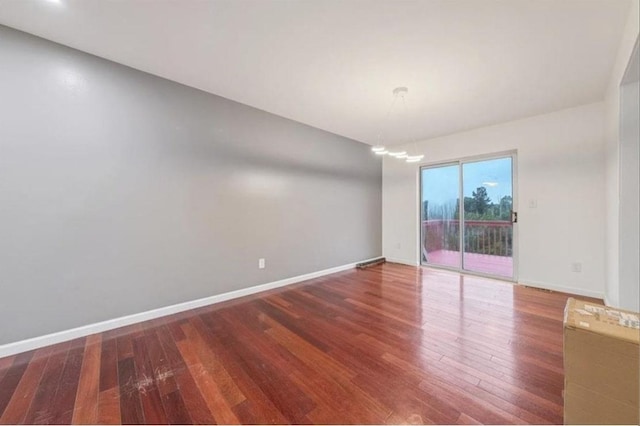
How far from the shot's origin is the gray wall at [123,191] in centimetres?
197

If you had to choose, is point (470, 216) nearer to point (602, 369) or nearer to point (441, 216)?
point (441, 216)

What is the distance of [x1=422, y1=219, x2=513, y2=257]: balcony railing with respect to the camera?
397cm

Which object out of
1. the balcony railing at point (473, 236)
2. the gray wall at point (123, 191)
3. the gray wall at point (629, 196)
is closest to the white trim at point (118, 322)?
the gray wall at point (123, 191)

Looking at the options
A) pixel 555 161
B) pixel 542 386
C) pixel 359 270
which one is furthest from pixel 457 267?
pixel 542 386

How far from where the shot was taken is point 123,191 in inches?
94.0

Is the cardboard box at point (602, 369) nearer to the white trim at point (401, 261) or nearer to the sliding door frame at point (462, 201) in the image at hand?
the sliding door frame at point (462, 201)

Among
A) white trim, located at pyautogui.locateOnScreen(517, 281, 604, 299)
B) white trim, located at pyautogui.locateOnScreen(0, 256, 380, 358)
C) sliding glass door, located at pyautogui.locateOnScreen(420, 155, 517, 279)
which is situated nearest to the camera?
white trim, located at pyautogui.locateOnScreen(0, 256, 380, 358)

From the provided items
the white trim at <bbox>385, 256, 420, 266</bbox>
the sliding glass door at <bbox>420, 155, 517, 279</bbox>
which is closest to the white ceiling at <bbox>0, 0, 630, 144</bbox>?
the sliding glass door at <bbox>420, 155, 517, 279</bbox>

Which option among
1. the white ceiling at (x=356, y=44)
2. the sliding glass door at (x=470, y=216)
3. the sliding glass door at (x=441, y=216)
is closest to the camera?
the white ceiling at (x=356, y=44)

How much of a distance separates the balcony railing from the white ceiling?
191 centimetres

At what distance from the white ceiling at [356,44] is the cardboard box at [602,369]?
2008 mm

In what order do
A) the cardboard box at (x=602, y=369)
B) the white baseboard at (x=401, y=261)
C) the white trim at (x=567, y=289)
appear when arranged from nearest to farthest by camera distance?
the cardboard box at (x=602, y=369) → the white trim at (x=567, y=289) → the white baseboard at (x=401, y=261)

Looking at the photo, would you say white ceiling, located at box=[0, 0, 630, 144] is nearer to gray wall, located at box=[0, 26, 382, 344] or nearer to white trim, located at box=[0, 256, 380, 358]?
gray wall, located at box=[0, 26, 382, 344]

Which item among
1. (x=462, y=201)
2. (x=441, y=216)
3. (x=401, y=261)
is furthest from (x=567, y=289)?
(x=401, y=261)
